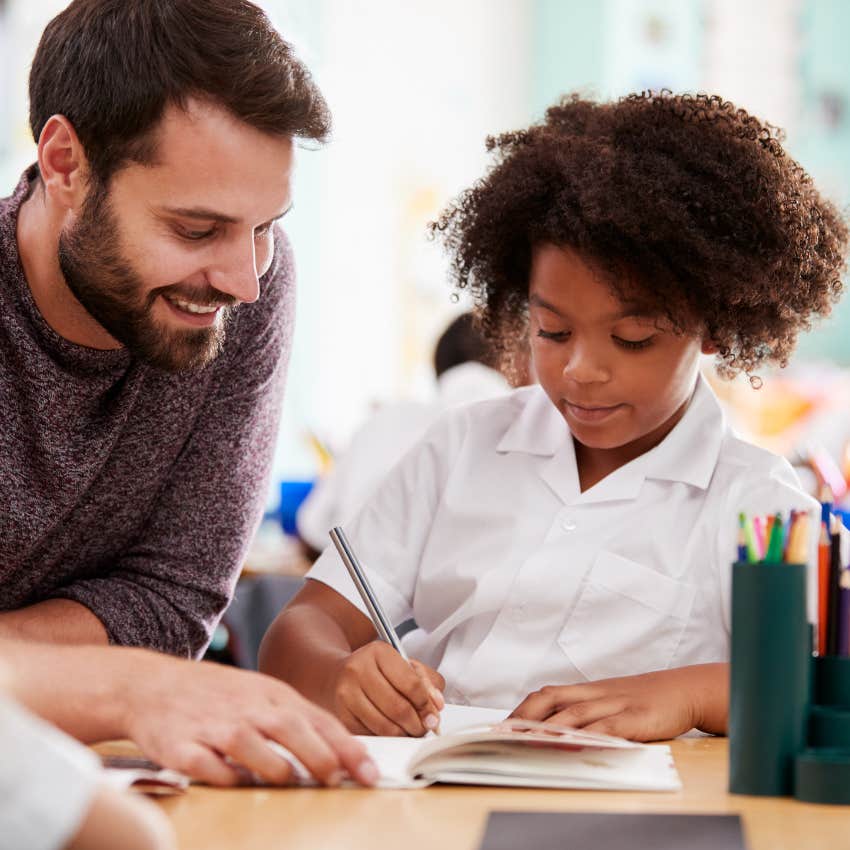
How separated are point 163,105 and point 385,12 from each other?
12.6 ft

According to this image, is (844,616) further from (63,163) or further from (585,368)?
(63,163)

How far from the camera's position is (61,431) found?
141 centimetres

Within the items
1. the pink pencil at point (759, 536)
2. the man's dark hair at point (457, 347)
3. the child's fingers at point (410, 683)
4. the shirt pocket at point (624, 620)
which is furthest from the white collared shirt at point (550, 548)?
the man's dark hair at point (457, 347)

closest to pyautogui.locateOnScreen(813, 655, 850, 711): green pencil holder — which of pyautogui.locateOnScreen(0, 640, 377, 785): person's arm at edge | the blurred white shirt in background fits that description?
pyautogui.locateOnScreen(0, 640, 377, 785): person's arm at edge

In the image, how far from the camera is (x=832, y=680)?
0.95 m

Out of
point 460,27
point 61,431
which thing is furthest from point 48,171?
point 460,27

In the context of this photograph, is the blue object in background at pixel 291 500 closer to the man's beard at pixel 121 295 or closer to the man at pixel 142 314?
the man at pixel 142 314

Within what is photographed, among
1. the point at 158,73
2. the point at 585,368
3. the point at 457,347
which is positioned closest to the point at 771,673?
the point at 585,368

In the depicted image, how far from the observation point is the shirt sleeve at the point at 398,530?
1.45m

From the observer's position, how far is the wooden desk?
79 centimetres

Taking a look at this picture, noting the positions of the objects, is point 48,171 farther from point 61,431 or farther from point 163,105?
point 61,431

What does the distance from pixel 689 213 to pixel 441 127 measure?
4.03 metres

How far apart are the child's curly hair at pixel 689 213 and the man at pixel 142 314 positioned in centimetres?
26

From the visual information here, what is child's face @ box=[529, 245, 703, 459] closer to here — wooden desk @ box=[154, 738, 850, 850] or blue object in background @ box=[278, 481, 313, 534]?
wooden desk @ box=[154, 738, 850, 850]
